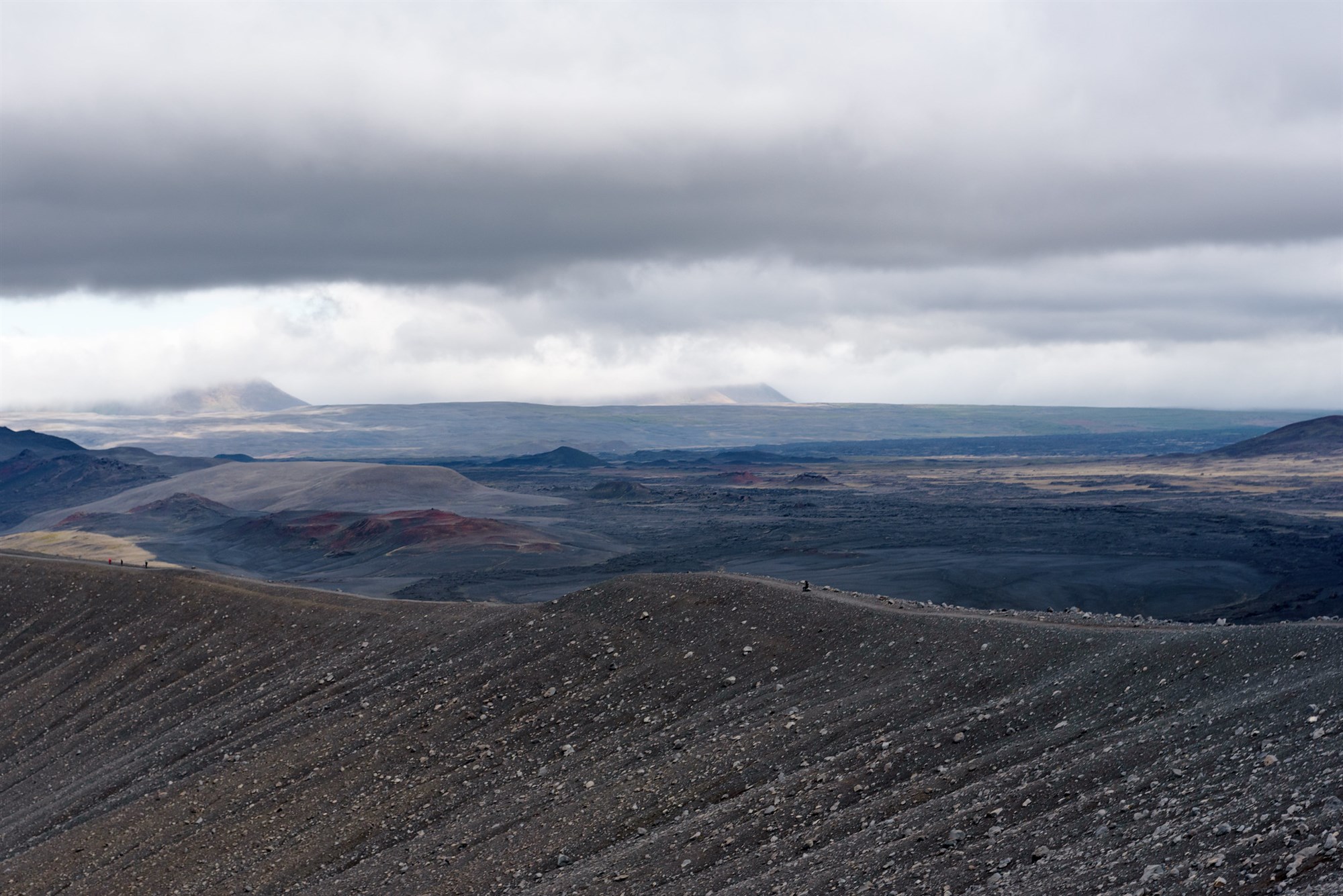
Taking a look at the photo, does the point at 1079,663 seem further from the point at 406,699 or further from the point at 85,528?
the point at 85,528

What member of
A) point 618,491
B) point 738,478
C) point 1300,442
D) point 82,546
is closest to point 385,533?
point 82,546

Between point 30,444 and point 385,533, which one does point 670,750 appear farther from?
point 30,444

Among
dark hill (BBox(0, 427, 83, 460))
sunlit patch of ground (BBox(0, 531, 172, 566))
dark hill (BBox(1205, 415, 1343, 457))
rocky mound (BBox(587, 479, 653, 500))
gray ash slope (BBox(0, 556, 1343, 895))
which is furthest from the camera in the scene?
dark hill (BBox(0, 427, 83, 460))

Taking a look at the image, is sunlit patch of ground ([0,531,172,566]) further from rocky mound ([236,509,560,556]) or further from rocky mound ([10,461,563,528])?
rocky mound ([10,461,563,528])

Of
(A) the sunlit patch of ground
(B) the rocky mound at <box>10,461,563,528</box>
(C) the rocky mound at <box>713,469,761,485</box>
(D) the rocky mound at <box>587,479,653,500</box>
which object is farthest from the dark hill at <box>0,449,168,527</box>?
(C) the rocky mound at <box>713,469,761,485</box>

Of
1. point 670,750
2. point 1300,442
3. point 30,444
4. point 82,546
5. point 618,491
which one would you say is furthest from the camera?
point 30,444

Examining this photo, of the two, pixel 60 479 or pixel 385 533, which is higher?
pixel 60 479
